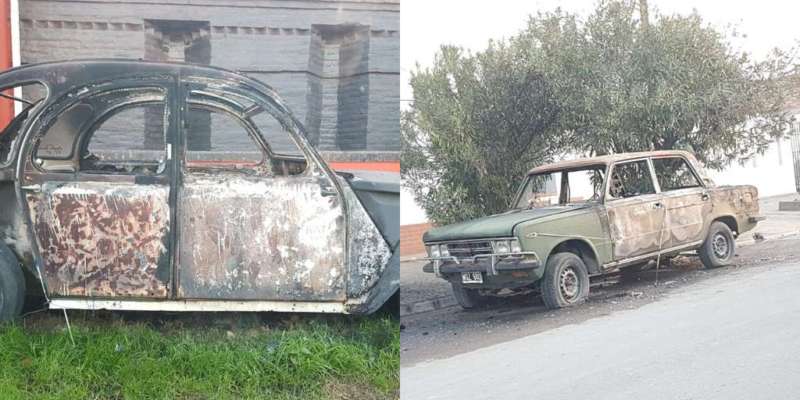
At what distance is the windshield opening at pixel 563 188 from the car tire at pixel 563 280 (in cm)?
22

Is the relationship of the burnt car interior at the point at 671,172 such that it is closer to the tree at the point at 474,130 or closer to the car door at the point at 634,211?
the car door at the point at 634,211

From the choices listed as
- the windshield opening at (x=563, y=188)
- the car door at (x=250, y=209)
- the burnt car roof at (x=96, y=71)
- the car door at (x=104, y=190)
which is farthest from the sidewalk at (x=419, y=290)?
the burnt car roof at (x=96, y=71)

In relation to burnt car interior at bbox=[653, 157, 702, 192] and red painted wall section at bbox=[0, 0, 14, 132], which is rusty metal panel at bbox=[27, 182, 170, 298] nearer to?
red painted wall section at bbox=[0, 0, 14, 132]

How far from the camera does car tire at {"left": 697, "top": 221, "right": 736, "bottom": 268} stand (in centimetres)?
300

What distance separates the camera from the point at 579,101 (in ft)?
9.18

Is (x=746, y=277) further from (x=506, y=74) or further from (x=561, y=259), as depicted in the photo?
(x=506, y=74)

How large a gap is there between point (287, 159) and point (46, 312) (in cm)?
108

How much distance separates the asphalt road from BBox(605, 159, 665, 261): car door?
9.0 inches

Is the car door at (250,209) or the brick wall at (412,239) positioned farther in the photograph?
the car door at (250,209)

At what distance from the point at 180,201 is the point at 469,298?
1.16 meters

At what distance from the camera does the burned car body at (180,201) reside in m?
2.74

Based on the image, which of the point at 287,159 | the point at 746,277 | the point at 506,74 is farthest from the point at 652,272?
the point at 287,159

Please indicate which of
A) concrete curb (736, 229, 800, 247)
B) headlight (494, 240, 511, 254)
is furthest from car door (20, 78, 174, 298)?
concrete curb (736, 229, 800, 247)

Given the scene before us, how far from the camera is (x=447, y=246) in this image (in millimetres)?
2646
